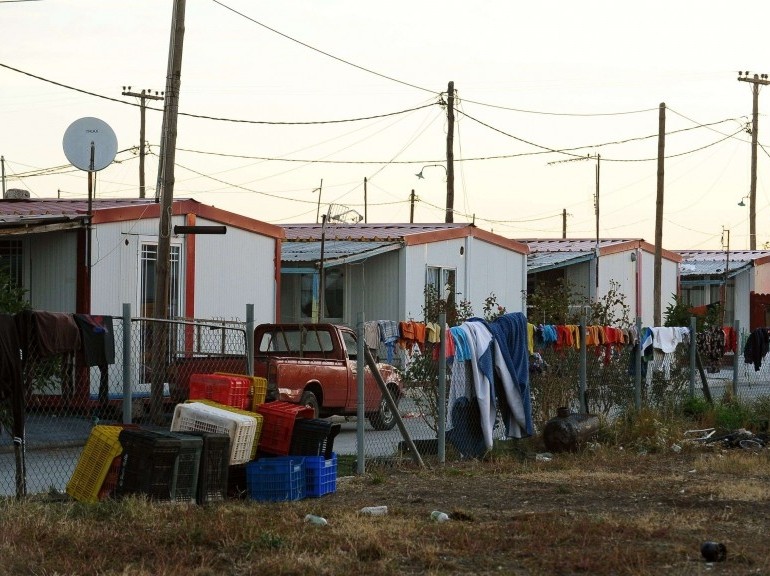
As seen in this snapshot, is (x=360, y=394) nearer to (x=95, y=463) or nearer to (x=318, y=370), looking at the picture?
(x=95, y=463)

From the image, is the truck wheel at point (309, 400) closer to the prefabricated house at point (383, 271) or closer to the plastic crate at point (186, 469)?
the plastic crate at point (186, 469)

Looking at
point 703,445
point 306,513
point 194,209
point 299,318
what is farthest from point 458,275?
point 306,513

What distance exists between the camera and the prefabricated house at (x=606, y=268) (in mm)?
38719

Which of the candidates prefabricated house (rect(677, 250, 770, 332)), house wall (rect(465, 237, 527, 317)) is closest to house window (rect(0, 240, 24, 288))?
house wall (rect(465, 237, 527, 317))

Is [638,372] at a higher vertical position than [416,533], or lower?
higher

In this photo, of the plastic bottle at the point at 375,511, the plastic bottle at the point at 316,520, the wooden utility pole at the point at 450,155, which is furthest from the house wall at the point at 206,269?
the wooden utility pole at the point at 450,155

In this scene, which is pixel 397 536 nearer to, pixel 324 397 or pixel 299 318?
pixel 324 397

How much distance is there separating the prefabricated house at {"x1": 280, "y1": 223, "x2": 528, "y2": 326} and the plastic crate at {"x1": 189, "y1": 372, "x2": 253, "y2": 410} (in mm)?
15538

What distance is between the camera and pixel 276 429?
11.3m

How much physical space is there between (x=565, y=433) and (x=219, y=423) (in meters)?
6.04

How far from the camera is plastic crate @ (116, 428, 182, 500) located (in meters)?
9.79

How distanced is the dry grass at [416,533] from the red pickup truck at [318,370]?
5.00 metres

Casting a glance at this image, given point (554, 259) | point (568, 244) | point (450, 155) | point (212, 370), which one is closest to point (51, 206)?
point (212, 370)

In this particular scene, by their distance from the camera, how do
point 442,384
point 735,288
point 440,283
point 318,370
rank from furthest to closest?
point 735,288
point 440,283
point 318,370
point 442,384
